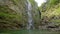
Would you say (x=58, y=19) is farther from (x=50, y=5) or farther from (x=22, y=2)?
(x=22, y=2)

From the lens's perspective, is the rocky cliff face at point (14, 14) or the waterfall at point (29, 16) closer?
the rocky cliff face at point (14, 14)

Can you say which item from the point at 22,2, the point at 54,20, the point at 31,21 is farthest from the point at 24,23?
Answer: the point at 54,20

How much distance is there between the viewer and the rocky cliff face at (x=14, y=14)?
9406 millimetres

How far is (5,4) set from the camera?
31.9 feet

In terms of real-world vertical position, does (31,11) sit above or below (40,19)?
above

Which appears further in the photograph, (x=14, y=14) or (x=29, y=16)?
(x=29, y=16)

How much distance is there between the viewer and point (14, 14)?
9.70 m

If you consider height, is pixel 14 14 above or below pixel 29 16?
above

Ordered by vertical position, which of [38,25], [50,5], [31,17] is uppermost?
[50,5]

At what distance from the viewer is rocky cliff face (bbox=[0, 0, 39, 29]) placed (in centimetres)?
941

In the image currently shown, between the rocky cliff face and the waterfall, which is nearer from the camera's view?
the rocky cliff face

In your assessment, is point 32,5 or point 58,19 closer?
point 58,19

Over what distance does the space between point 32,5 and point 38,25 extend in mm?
1855

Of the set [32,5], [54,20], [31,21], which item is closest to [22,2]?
[32,5]
